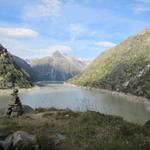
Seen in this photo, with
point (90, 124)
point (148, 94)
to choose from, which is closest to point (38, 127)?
point (90, 124)

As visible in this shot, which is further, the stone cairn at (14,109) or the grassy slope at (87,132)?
the stone cairn at (14,109)

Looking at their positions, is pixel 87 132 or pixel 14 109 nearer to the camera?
pixel 87 132

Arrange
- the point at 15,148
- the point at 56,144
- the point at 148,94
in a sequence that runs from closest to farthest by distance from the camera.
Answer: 1. the point at 15,148
2. the point at 56,144
3. the point at 148,94

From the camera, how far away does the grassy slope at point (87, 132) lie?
1630 cm

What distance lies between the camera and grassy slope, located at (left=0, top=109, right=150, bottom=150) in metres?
16.3

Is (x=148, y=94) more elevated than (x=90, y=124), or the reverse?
(x=90, y=124)

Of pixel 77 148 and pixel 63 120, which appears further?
pixel 63 120

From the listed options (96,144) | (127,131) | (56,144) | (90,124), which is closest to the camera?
(96,144)

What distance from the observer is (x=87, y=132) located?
69.3 ft

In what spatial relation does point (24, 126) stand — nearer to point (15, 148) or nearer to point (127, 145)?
point (15, 148)

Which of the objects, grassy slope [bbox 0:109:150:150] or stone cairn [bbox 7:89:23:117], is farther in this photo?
stone cairn [bbox 7:89:23:117]

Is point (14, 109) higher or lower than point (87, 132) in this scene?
lower

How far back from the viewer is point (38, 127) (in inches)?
900

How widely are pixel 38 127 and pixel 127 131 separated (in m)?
5.96
